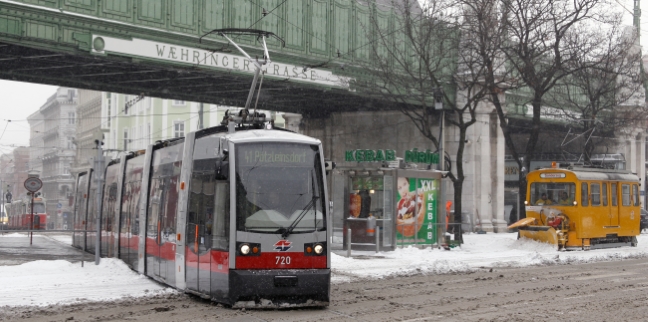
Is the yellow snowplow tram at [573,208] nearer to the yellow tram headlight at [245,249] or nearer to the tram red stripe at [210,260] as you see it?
the tram red stripe at [210,260]

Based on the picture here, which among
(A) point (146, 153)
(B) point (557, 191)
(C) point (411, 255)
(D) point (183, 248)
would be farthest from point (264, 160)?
(B) point (557, 191)

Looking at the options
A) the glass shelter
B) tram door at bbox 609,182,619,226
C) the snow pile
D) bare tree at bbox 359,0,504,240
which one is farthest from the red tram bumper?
tram door at bbox 609,182,619,226

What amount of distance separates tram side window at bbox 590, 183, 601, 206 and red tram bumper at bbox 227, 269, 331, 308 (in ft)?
63.7

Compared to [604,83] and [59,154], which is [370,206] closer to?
[604,83]

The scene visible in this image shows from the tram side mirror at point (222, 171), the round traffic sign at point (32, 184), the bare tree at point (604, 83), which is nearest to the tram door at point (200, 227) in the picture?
the tram side mirror at point (222, 171)

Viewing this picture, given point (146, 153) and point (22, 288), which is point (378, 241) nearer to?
point (146, 153)

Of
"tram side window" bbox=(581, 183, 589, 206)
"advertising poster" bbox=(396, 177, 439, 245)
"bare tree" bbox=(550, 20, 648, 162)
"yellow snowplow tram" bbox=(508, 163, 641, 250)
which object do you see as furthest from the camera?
"bare tree" bbox=(550, 20, 648, 162)

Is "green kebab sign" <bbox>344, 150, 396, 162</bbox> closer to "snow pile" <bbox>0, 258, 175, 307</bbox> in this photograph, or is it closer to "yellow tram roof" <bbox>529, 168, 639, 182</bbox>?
"yellow tram roof" <bbox>529, 168, 639, 182</bbox>

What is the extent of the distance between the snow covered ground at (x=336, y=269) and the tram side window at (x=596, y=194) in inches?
66.6

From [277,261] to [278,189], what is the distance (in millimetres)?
1065

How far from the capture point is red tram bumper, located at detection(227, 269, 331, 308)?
12.6 metres

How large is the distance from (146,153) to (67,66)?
36.3 feet

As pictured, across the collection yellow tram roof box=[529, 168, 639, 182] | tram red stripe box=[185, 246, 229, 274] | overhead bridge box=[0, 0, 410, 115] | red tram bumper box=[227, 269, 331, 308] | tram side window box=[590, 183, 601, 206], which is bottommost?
red tram bumper box=[227, 269, 331, 308]

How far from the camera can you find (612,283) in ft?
57.6
